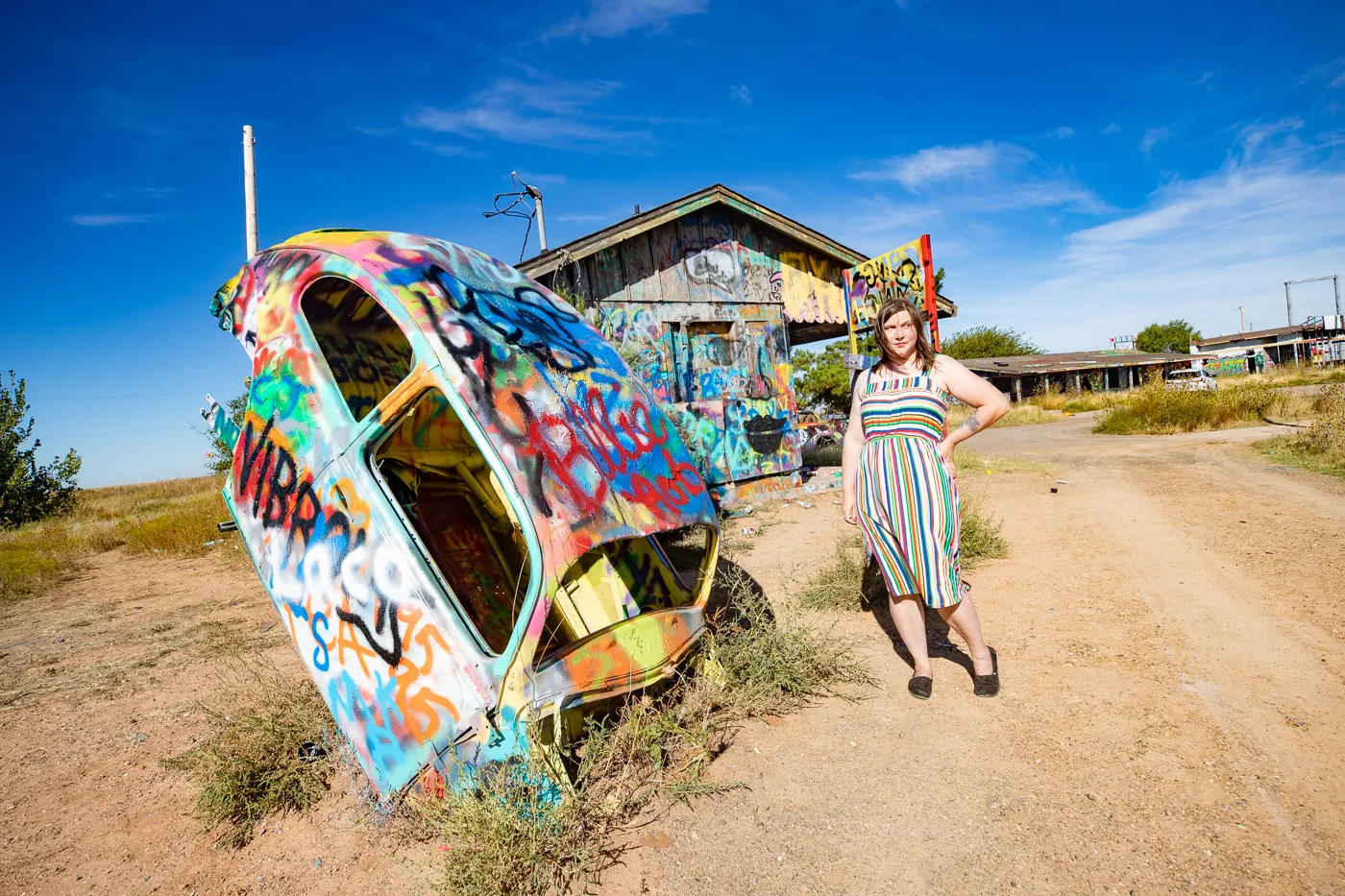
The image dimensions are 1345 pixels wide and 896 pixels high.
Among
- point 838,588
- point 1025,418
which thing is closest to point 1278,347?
point 1025,418

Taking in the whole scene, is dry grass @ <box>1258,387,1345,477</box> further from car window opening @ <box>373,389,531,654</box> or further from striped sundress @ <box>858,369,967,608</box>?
car window opening @ <box>373,389,531,654</box>

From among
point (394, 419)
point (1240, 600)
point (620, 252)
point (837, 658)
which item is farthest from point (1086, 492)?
point (394, 419)

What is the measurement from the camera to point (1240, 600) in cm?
452

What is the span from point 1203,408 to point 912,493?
1585 cm

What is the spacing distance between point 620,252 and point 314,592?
752cm

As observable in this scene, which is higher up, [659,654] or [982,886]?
[659,654]

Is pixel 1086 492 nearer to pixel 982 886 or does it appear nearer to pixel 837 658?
pixel 837 658

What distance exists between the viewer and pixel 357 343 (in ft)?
15.0

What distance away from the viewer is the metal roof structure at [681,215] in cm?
891

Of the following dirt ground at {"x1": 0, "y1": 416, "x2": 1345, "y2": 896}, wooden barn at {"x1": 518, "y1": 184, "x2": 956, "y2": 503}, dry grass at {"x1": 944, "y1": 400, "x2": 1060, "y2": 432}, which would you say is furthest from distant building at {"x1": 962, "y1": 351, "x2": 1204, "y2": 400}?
dirt ground at {"x1": 0, "y1": 416, "x2": 1345, "y2": 896}

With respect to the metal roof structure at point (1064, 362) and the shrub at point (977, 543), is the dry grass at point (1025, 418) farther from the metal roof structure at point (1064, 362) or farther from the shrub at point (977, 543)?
the shrub at point (977, 543)

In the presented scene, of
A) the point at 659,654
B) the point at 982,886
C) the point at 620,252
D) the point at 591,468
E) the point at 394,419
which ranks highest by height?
the point at 620,252

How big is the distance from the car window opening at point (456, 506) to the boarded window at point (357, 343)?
39 centimetres

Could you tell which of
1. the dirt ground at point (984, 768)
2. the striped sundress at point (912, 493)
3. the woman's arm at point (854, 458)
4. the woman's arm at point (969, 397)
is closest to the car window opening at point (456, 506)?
the dirt ground at point (984, 768)
